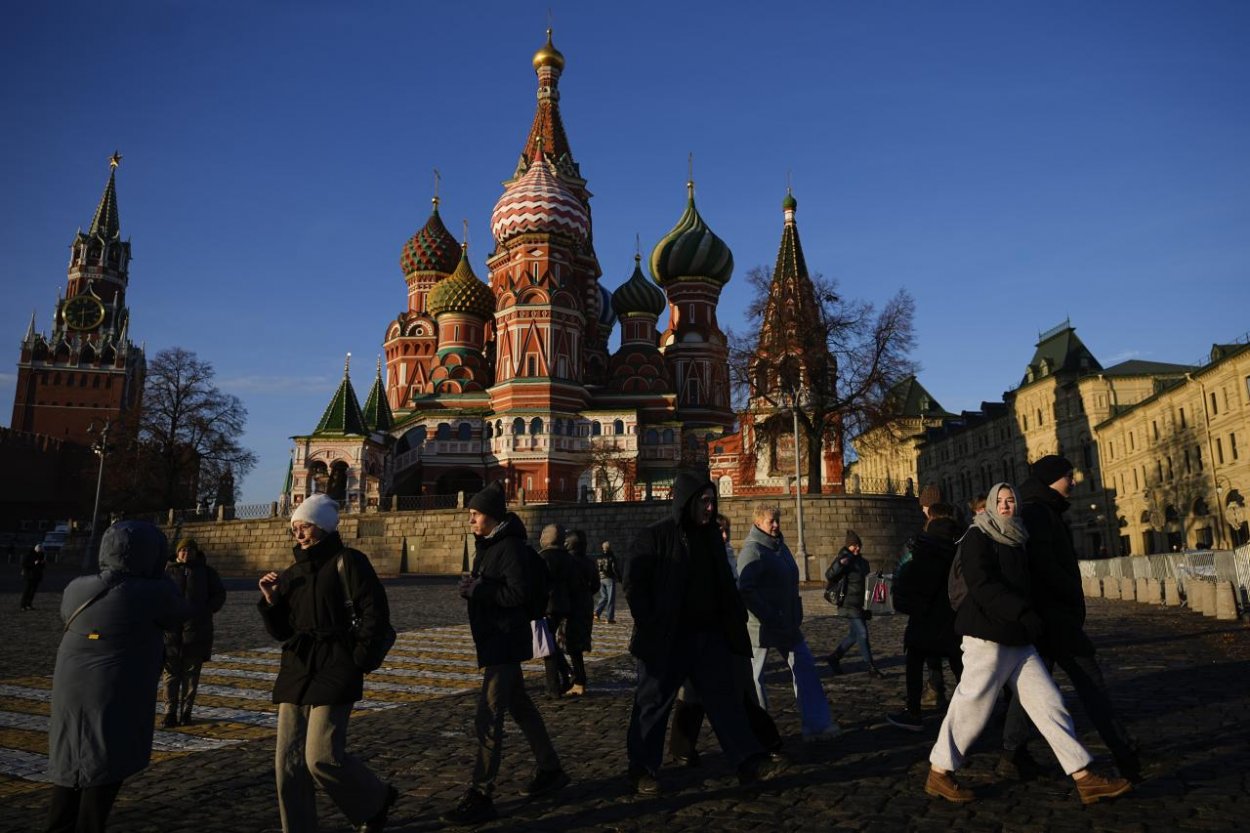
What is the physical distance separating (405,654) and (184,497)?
55411 mm

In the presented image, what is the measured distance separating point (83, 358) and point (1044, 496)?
10092cm

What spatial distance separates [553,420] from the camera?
48.9 metres

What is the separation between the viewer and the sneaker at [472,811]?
16.4 ft

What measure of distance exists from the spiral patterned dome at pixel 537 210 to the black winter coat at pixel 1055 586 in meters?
48.8

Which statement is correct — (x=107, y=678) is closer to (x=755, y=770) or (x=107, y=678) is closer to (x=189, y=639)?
(x=755, y=770)

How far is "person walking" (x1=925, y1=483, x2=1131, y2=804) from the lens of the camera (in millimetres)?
5020

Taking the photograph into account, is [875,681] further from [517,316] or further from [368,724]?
[517,316]

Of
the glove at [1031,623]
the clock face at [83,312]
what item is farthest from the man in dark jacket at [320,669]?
the clock face at [83,312]

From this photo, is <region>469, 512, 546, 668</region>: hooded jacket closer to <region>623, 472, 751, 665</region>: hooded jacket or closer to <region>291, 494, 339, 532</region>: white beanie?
<region>623, 472, 751, 665</region>: hooded jacket

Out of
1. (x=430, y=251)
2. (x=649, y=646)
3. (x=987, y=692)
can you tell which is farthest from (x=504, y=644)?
(x=430, y=251)

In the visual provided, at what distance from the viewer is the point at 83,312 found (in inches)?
3664

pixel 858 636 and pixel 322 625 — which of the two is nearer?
pixel 322 625

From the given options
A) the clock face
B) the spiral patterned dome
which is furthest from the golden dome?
the clock face

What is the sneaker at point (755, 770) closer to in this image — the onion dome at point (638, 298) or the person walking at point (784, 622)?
the person walking at point (784, 622)
